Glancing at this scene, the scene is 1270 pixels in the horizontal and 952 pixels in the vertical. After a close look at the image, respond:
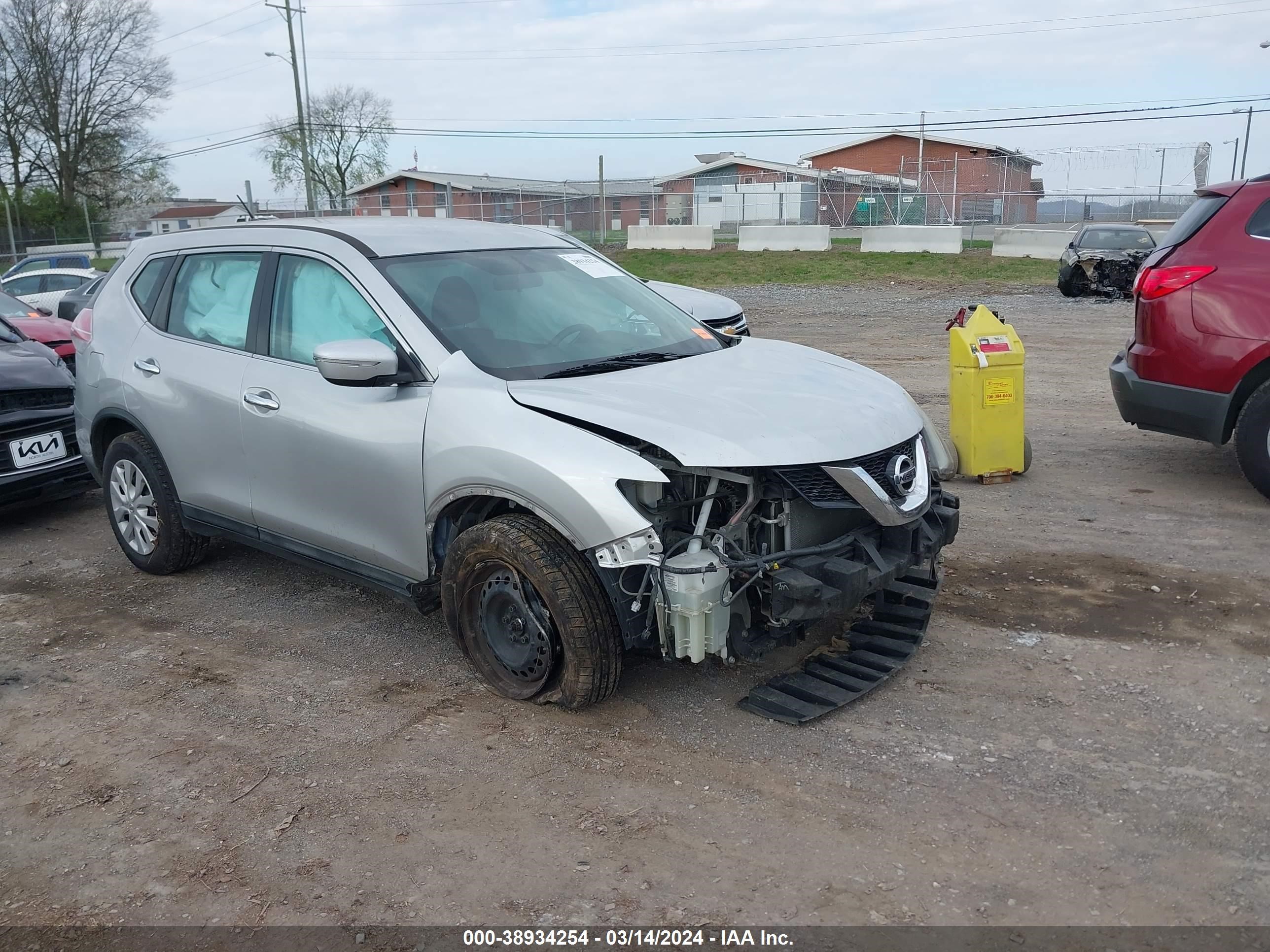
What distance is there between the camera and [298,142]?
2381 inches

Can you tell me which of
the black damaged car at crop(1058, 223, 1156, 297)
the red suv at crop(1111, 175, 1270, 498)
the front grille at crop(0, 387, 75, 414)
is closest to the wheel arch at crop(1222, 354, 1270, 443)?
the red suv at crop(1111, 175, 1270, 498)

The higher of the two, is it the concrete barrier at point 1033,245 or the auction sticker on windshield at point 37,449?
the concrete barrier at point 1033,245

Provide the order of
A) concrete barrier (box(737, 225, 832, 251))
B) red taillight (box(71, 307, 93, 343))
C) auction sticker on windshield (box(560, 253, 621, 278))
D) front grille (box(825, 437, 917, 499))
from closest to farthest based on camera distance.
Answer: front grille (box(825, 437, 917, 499)) → auction sticker on windshield (box(560, 253, 621, 278)) → red taillight (box(71, 307, 93, 343)) → concrete barrier (box(737, 225, 832, 251))

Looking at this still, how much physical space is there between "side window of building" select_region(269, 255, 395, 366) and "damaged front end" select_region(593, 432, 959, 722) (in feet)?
4.84

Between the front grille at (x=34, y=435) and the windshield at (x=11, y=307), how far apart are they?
2110 mm

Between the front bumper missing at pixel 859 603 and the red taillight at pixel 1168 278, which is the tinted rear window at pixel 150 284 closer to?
the front bumper missing at pixel 859 603

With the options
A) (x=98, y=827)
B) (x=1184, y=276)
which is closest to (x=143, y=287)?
(x=98, y=827)

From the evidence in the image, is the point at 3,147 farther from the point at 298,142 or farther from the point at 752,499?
the point at 752,499

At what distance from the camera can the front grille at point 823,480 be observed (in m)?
3.72

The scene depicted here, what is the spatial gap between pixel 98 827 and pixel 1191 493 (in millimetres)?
6406

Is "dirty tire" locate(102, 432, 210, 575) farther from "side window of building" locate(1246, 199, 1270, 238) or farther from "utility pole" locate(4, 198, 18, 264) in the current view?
"utility pole" locate(4, 198, 18, 264)

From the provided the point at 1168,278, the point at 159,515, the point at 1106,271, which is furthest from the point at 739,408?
the point at 1106,271

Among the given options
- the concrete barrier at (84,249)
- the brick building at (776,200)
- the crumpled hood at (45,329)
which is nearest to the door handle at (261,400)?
the crumpled hood at (45,329)

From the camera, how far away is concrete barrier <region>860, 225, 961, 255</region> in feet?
92.4
